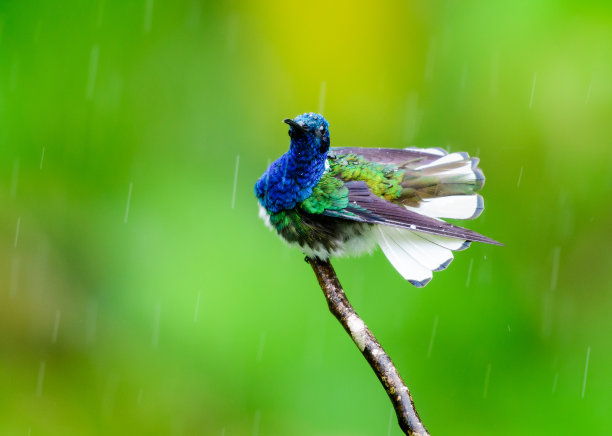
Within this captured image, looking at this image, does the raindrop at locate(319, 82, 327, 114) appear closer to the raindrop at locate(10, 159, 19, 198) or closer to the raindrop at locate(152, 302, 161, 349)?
the raindrop at locate(152, 302, 161, 349)

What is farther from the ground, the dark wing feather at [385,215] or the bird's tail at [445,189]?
the bird's tail at [445,189]

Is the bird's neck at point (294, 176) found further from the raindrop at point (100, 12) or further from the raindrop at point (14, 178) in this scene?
the raindrop at point (100, 12)

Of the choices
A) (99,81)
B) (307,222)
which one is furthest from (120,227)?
(307,222)

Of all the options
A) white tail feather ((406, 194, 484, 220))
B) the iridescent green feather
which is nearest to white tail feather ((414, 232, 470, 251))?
white tail feather ((406, 194, 484, 220))

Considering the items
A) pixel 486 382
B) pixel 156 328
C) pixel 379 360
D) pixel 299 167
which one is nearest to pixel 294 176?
pixel 299 167

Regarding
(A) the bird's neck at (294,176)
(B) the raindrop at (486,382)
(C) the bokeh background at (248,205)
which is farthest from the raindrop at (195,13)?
(B) the raindrop at (486,382)

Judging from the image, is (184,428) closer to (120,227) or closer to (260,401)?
(260,401)
